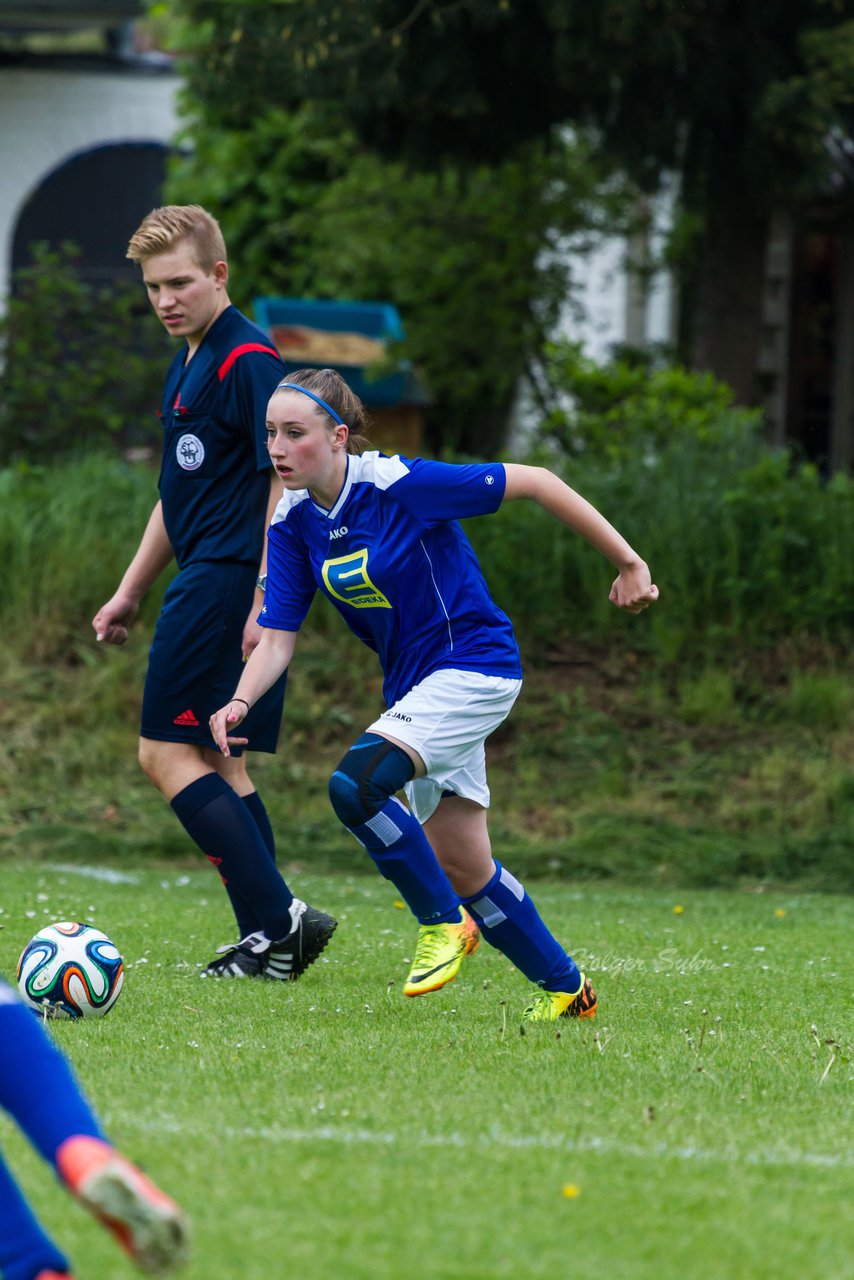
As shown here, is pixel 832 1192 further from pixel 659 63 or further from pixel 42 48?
pixel 42 48

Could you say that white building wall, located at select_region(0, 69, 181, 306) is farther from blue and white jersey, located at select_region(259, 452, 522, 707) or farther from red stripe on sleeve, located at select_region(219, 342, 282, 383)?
blue and white jersey, located at select_region(259, 452, 522, 707)

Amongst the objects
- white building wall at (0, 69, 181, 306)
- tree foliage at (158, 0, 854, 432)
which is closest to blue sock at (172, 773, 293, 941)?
tree foliage at (158, 0, 854, 432)

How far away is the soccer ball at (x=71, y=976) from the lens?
475 cm

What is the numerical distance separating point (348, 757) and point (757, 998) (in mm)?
1612

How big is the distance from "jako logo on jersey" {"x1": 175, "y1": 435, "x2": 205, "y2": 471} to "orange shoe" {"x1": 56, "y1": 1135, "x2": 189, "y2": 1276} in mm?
3269

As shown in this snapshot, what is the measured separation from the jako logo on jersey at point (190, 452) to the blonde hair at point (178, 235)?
51 centimetres

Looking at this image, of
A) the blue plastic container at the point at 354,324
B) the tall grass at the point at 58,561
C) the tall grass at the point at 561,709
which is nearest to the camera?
the tall grass at the point at 561,709

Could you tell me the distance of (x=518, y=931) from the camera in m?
4.75

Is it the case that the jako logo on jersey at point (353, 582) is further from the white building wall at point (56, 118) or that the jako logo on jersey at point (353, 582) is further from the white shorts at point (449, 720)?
the white building wall at point (56, 118)

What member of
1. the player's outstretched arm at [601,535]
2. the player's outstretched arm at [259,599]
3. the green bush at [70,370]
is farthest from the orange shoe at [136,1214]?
the green bush at [70,370]

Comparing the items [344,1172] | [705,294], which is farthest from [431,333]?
[344,1172]

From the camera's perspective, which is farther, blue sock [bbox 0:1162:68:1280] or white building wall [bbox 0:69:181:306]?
white building wall [bbox 0:69:181:306]

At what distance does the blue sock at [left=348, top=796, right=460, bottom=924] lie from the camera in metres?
4.63

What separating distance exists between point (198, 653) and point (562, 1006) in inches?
59.9
